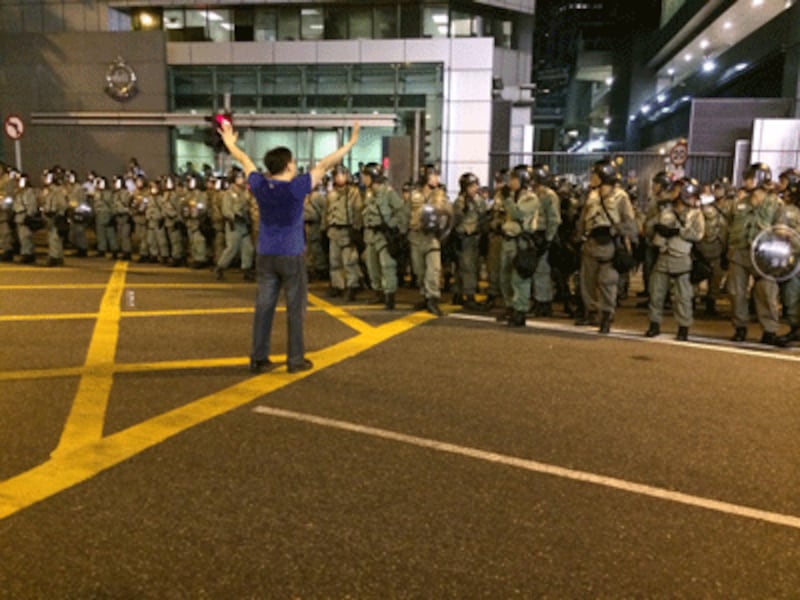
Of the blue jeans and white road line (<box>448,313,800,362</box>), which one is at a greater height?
the blue jeans

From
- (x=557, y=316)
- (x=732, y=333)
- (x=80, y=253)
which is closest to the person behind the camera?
(x=732, y=333)

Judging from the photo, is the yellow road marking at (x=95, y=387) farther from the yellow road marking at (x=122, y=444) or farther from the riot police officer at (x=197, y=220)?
the riot police officer at (x=197, y=220)

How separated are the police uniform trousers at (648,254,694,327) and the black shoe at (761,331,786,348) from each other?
0.92 meters

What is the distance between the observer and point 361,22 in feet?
85.8

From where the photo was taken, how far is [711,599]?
9.44ft

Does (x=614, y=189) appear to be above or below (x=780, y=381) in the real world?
above

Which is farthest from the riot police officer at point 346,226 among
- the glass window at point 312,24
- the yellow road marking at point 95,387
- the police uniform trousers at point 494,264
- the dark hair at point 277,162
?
the glass window at point 312,24

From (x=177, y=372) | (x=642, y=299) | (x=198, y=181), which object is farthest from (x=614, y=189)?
(x=198, y=181)

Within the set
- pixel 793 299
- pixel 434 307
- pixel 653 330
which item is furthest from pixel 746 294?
pixel 434 307

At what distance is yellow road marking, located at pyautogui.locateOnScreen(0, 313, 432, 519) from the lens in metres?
3.74

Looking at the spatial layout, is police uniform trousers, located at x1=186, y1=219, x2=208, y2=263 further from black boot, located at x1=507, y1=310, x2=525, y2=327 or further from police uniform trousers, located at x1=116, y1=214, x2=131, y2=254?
black boot, located at x1=507, y1=310, x2=525, y2=327

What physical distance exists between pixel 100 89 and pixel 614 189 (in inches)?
933

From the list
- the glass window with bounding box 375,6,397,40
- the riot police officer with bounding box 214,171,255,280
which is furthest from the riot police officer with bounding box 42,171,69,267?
the glass window with bounding box 375,6,397,40

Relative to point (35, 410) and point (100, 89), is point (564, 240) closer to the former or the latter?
point (35, 410)
